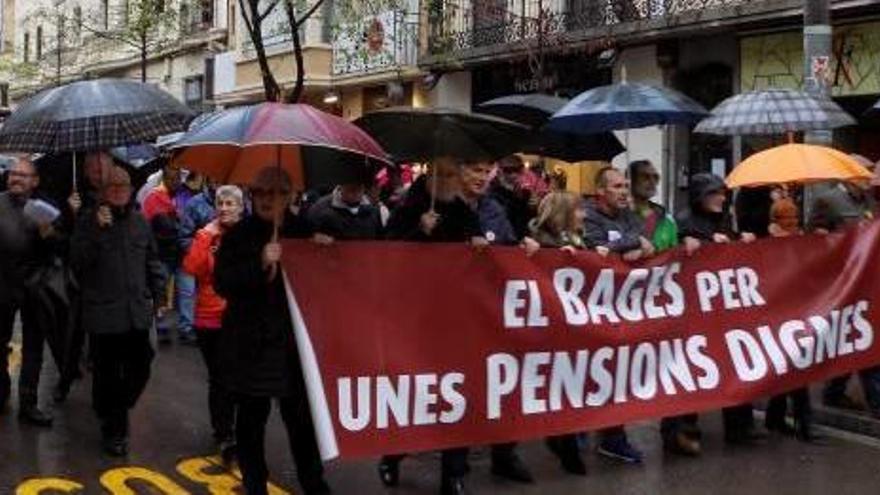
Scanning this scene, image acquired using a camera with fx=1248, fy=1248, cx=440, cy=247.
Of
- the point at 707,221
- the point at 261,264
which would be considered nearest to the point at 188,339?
the point at 707,221

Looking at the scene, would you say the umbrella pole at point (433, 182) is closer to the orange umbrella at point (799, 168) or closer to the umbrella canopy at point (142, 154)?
the orange umbrella at point (799, 168)

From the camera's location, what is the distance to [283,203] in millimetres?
5918

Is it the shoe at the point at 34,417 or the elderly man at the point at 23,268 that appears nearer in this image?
the elderly man at the point at 23,268

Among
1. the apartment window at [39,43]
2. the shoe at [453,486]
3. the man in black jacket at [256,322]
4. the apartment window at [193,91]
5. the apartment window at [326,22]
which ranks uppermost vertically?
the apartment window at [39,43]

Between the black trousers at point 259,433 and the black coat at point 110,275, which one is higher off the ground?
the black coat at point 110,275

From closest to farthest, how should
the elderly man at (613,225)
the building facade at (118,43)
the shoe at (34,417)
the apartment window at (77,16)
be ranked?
the elderly man at (613,225) < the shoe at (34,417) < the building facade at (118,43) < the apartment window at (77,16)

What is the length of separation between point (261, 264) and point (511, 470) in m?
2.13

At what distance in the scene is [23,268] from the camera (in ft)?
26.4

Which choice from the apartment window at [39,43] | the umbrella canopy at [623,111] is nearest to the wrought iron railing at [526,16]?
the umbrella canopy at [623,111]

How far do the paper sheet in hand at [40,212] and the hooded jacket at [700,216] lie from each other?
13.0ft

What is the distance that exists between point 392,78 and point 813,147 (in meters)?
17.1

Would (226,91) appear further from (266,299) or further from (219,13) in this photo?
(266,299)

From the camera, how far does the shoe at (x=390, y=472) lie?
6898 millimetres

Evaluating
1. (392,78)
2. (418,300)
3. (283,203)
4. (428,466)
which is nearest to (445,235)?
(418,300)
